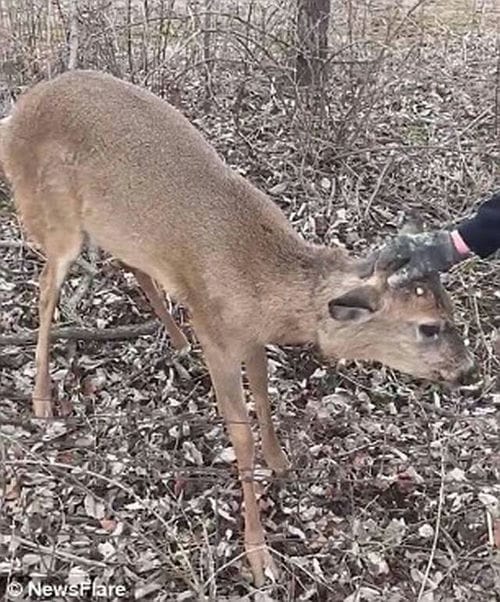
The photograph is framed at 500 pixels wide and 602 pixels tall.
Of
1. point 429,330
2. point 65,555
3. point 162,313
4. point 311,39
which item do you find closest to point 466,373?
point 429,330

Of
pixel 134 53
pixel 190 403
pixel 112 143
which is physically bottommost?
pixel 190 403

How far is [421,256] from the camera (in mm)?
3840

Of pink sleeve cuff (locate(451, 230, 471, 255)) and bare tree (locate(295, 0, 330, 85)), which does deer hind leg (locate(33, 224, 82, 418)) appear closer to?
pink sleeve cuff (locate(451, 230, 471, 255))

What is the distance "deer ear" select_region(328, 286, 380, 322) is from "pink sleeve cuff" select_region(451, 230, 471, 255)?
35cm

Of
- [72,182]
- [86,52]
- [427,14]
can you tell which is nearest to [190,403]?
[72,182]

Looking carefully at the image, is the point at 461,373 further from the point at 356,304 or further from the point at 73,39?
the point at 73,39

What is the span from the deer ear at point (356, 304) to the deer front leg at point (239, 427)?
1.80ft

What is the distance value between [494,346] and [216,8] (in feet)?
13.1

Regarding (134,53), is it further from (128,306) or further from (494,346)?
(494,346)

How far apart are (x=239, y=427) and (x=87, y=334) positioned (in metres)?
1.42

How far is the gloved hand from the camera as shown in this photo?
3840mm

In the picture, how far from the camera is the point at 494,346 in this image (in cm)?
536

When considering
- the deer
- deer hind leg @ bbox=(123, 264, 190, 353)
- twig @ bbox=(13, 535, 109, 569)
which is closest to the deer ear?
the deer

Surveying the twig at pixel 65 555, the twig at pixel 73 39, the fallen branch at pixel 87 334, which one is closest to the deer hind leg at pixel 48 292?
the fallen branch at pixel 87 334
